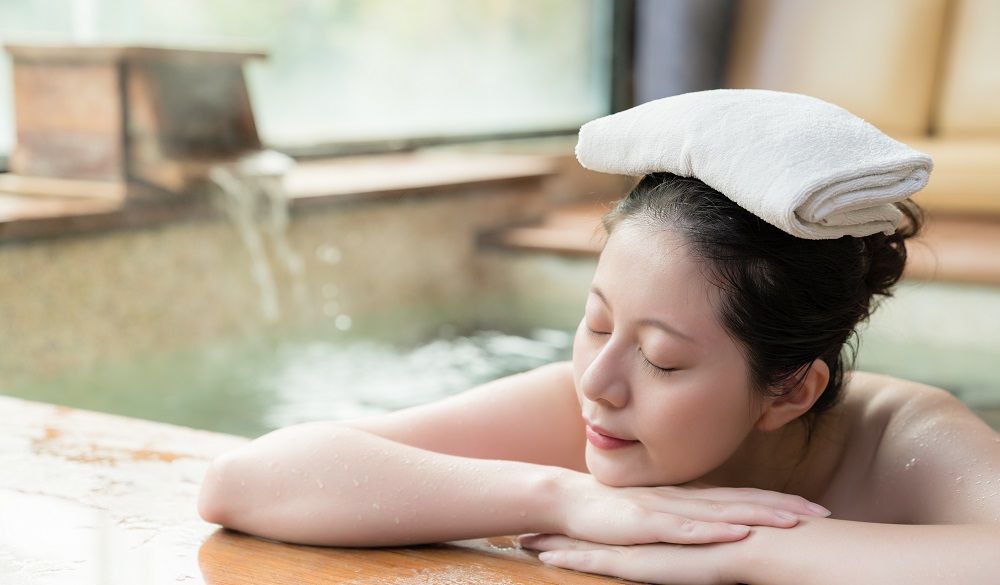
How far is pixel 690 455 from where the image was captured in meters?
1.12

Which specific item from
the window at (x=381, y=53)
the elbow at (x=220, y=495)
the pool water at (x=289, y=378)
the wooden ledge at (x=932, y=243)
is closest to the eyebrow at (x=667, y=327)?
the elbow at (x=220, y=495)

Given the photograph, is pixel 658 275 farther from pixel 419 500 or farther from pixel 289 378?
pixel 289 378

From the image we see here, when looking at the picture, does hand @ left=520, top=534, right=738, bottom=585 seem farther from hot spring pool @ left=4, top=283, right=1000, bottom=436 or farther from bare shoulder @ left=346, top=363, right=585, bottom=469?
hot spring pool @ left=4, top=283, right=1000, bottom=436

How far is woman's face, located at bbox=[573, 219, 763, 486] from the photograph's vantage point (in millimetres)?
1078

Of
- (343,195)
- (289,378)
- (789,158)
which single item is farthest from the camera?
(343,195)

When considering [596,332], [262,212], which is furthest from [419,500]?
[262,212]

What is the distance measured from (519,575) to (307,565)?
0.22 meters

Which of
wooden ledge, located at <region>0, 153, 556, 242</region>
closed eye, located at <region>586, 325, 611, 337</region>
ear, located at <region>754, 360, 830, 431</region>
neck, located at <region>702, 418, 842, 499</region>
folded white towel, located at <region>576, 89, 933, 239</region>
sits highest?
folded white towel, located at <region>576, 89, 933, 239</region>

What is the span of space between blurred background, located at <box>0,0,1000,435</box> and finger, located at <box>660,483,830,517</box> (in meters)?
1.17

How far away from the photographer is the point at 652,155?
111cm

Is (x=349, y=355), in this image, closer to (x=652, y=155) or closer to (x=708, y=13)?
(x=652, y=155)

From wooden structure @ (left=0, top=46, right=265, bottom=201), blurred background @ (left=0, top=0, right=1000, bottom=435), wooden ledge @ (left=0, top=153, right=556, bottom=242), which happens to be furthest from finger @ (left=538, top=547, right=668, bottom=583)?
wooden structure @ (left=0, top=46, right=265, bottom=201)

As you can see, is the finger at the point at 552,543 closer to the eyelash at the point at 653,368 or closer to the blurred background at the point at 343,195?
the eyelash at the point at 653,368

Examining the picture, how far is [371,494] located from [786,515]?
430mm
